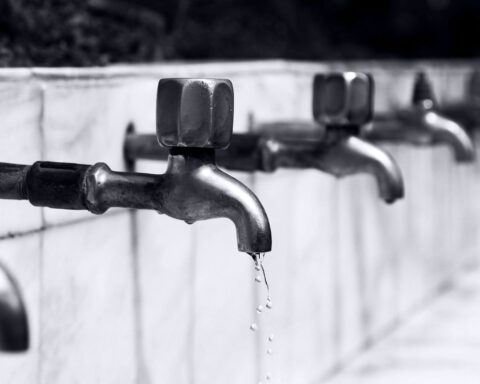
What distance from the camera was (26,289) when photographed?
0.74m

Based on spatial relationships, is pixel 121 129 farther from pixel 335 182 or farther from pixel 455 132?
pixel 335 182

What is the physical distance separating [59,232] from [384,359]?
2.54ft

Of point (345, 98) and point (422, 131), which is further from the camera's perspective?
point (422, 131)

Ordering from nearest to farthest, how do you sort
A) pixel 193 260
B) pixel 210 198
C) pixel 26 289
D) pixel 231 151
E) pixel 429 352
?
1. pixel 210 198
2. pixel 26 289
3. pixel 231 151
4. pixel 193 260
5. pixel 429 352

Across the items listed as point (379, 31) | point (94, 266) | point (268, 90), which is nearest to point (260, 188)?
point (268, 90)

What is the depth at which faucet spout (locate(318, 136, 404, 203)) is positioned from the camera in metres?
0.86

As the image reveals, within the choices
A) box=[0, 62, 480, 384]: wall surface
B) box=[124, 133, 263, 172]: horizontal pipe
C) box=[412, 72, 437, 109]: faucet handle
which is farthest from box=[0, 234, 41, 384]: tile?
box=[412, 72, 437, 109]: faucet handle

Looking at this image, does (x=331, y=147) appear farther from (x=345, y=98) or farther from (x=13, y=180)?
(x=13, y=180)

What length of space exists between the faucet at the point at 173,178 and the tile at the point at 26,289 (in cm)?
9

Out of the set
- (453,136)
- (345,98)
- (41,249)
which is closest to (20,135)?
(41,249)

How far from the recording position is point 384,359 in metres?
1.42

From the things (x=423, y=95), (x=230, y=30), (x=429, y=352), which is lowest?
Result: (x=429, y=352)

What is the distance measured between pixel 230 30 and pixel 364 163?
1.02m

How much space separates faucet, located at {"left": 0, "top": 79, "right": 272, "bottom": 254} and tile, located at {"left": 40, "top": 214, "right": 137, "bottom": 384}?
137 millimetres
